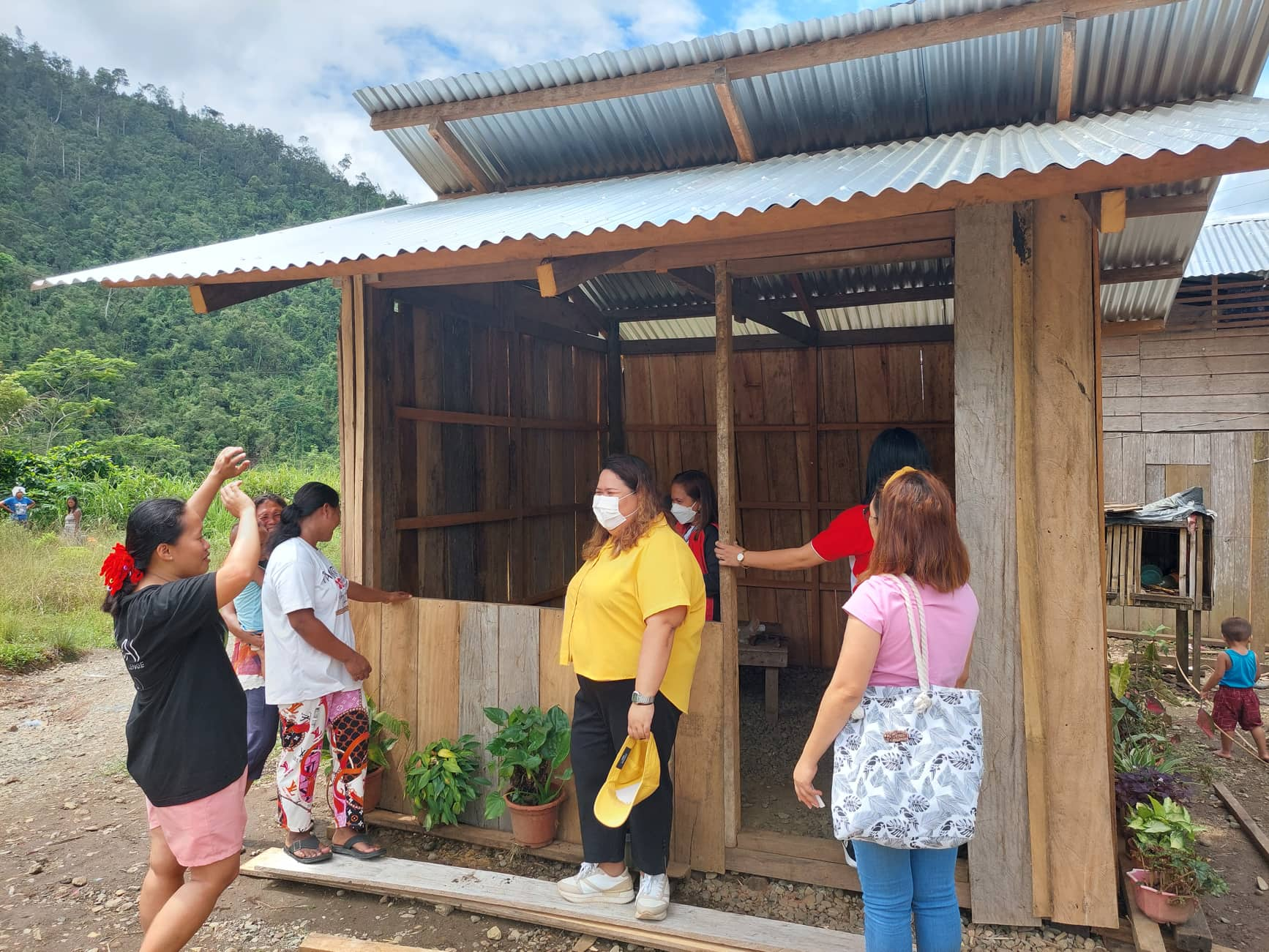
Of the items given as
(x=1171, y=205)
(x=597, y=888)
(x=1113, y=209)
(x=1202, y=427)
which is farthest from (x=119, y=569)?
(x=1202, y=427)

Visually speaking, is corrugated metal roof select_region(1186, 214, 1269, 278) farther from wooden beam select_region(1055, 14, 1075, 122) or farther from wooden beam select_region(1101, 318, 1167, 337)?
wooden beam select_region(1055, 14, 1075, 122)

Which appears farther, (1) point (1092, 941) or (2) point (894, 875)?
(1) point (1092, 941)

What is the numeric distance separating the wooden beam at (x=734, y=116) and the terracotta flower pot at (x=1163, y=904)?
355 cm

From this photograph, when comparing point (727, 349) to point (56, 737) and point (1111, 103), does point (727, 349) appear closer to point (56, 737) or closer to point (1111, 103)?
point (1111, 103)

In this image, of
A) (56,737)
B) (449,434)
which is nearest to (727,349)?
(449,434)

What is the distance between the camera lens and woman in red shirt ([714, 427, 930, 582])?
299 centimetres

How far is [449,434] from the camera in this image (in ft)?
15.7

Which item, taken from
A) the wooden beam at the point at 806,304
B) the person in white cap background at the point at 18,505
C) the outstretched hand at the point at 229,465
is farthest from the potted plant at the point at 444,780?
the person in white cap background at the point at 18,505

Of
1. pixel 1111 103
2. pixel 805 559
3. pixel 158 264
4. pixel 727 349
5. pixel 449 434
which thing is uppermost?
pixel 1111 103

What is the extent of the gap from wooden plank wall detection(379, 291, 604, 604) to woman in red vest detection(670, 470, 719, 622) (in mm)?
1360

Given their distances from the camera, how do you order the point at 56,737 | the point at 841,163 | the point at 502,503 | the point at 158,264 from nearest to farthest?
the point at 841,163
the point at 158,264
the point at 502,503
the point at 56,737

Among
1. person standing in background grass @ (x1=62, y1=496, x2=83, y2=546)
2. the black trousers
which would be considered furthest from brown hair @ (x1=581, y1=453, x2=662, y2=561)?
person standing in background grass @ (x1=62, y1=496, x2=83, y2=546)

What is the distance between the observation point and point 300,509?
11.1 feet

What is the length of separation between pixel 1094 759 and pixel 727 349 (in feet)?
7.04
